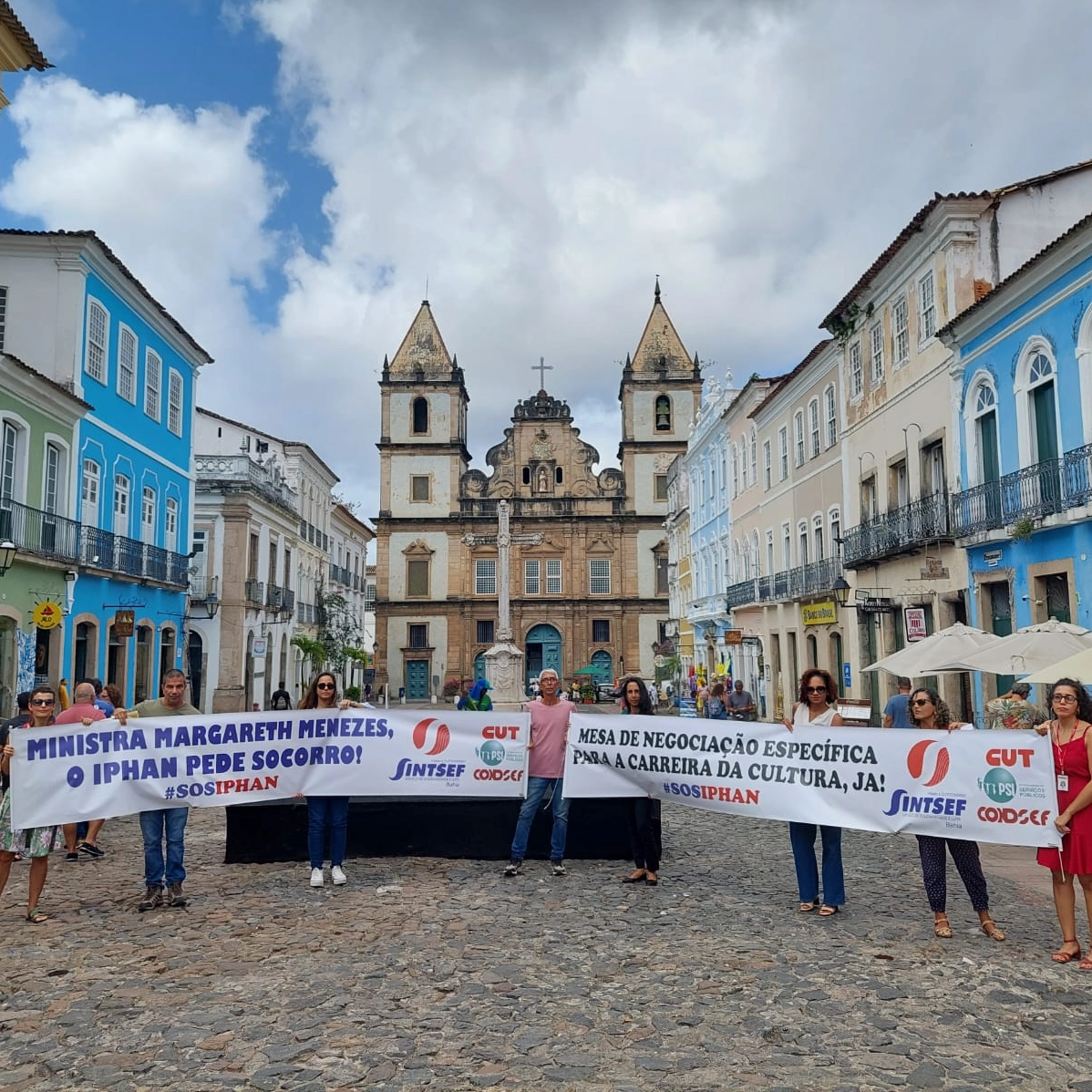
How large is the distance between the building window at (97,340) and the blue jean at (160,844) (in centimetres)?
1501

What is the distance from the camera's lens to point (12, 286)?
19656mm

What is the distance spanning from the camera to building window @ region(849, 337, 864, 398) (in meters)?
22.5

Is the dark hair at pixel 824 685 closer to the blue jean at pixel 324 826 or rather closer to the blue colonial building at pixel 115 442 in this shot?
the blue jean at pixel 324 826

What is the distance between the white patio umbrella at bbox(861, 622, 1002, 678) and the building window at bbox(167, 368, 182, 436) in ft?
64.3

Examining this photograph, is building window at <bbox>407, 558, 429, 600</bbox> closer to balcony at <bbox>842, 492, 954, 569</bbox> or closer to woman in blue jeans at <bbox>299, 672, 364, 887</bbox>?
balcony at <bbox>842, 492, 954, 569</bbox>

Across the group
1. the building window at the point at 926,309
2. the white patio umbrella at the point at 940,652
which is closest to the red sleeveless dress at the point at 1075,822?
the white patio umbrella at the point at 940,652

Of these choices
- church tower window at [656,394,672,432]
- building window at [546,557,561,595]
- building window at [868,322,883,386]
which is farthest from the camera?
church tower window at [656,394,672,432]

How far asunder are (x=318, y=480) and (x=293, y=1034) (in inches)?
1669

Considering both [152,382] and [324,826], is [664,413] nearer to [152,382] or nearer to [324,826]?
[152,382]

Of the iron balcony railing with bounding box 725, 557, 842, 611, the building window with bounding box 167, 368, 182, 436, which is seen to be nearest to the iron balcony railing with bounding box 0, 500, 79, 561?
the building window with bounding box 167, 368, 182, 436

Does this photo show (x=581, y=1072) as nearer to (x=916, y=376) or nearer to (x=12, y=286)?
(x=916, y=376)

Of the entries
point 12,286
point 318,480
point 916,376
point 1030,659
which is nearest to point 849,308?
point 916,376

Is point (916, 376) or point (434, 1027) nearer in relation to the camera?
point (434, 1027)

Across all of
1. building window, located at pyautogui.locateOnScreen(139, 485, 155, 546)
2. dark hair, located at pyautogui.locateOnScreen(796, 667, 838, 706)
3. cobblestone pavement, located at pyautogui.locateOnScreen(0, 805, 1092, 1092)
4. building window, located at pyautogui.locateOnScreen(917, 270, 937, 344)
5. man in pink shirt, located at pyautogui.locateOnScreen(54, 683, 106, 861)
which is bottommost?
cobblestone pavement, located at pyautogui.locateOnScreen(0, 805, 1092, 1092)
